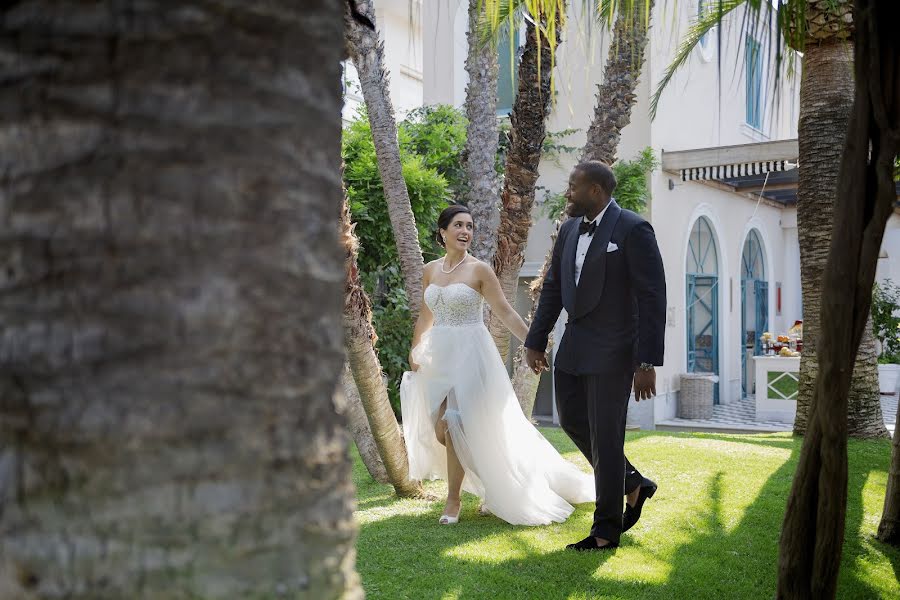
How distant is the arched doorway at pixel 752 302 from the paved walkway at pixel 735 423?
2852 mm

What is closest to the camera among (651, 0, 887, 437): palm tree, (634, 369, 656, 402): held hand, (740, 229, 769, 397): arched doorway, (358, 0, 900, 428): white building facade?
(634, 369, 656, 402): held hand

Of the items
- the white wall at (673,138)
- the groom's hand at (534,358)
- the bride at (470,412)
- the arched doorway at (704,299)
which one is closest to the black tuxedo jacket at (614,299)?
the groom's hand at (534,358)

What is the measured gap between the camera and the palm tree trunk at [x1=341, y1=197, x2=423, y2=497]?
5848 mm

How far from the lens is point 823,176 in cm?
973

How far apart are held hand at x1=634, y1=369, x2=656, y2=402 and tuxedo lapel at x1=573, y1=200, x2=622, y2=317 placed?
1.63 feet

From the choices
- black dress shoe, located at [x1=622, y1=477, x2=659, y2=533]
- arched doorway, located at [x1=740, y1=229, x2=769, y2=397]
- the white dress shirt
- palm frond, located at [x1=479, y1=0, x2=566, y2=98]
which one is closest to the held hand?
the white dress shirt

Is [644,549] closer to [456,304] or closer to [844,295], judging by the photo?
[456,304]

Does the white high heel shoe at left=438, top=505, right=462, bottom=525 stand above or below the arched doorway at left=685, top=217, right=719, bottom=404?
below

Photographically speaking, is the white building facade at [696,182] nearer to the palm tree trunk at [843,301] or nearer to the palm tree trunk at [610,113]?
the palm tree trunk at [610,113]

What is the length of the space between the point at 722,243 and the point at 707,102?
305 centimetres

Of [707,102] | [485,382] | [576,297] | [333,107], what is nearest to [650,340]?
[576,297]

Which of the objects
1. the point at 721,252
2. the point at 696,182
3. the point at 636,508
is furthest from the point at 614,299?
the point at 721,252

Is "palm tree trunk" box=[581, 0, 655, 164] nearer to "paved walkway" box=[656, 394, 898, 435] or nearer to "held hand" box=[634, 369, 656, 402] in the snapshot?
"held hand" box=[634, 369, 656, 402]

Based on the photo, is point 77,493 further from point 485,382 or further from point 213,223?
point 485,382
